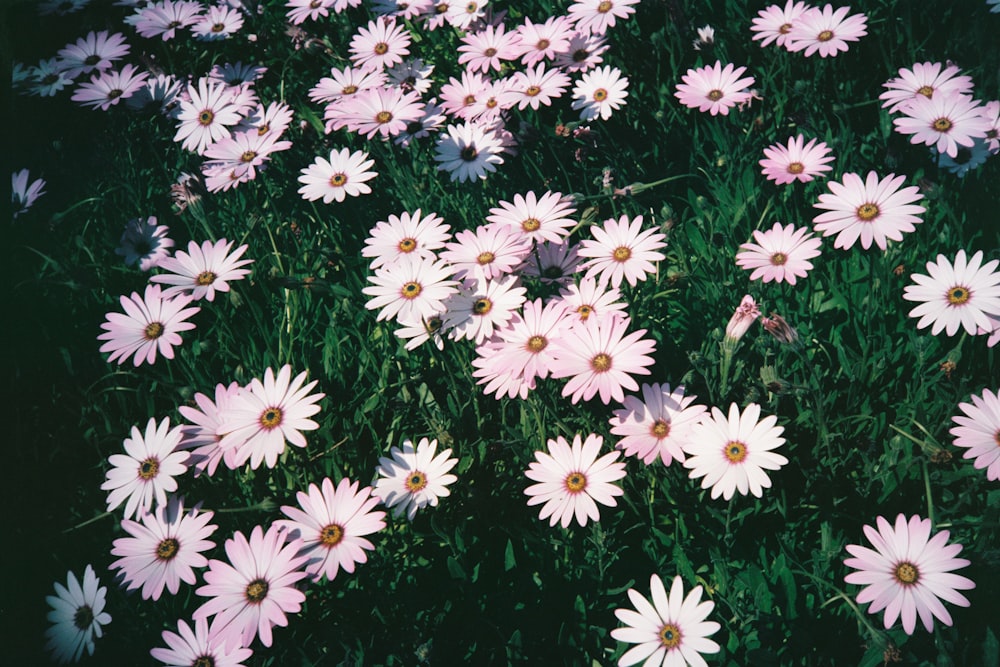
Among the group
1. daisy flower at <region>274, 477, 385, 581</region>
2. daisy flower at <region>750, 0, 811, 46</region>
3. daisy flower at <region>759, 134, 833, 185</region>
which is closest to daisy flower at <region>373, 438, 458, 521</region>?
daisy flower at <region>274, 477, 385, 581</region>

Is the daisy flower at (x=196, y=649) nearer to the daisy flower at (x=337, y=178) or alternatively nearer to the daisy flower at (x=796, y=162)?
the daisy flower at (x=337, y=178)

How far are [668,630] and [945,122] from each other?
177 centimetres

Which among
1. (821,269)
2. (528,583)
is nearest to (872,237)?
(821,269)

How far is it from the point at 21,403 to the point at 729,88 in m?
2.52

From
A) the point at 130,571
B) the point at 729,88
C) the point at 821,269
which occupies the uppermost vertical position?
the point at 729,88

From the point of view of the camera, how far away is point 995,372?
1.90 metres

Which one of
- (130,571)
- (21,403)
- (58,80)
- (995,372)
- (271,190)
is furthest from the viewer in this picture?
(58,80)

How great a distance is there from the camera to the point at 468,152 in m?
2.52

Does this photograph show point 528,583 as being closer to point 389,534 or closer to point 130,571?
point 389,534

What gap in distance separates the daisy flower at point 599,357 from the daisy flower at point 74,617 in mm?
1096

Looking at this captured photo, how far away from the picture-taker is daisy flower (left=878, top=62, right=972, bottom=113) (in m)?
→ 2.31

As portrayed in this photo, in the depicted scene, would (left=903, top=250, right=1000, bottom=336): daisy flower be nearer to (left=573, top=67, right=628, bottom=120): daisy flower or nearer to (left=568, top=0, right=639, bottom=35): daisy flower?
(left=573, top=67, right=628, bottom=120): daisy flower

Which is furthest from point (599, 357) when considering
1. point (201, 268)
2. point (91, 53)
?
point (91, 53)

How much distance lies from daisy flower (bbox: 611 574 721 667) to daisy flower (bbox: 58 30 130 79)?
117 inches
